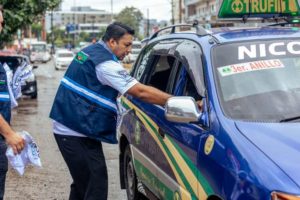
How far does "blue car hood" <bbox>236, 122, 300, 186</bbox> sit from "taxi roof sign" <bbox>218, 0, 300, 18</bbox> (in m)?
2.60

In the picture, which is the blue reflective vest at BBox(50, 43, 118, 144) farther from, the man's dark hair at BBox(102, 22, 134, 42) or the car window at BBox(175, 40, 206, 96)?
the car window at BBox(175, 40, 206, 96)

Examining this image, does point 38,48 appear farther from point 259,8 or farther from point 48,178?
point 259,8

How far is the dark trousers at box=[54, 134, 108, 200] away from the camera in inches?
171

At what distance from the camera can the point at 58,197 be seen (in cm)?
636

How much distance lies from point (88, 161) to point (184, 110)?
109 centimetres

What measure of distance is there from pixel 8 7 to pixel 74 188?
13.1 meters

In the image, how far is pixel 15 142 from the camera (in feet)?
12.3

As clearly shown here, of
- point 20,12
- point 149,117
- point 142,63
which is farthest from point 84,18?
point 149,117

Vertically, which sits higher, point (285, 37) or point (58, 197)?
point (285, 37)

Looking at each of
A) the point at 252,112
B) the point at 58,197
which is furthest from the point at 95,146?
the point at 58,197

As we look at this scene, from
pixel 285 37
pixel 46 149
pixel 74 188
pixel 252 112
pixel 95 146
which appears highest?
pixel 285 37

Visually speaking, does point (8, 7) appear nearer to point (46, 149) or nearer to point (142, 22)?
point (46, 149)

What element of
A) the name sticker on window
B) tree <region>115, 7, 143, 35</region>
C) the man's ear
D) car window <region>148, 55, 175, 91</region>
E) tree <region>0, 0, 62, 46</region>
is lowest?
car window <region>148, 55, 175, 91</region>

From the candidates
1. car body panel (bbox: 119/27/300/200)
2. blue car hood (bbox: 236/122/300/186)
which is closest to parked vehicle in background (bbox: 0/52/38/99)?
car body panel (bbox: 119/27/300/200)
